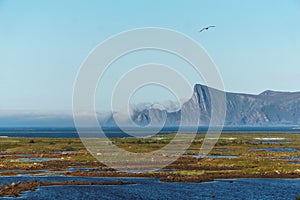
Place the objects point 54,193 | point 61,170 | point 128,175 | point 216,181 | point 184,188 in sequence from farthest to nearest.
→ point 61,170 < point 128,175 < point 216,181 < point 184,188 < point 54,193

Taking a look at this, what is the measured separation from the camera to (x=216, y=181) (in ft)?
197

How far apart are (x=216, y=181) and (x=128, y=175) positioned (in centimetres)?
1200

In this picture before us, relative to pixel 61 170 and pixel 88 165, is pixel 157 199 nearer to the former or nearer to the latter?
pixel 61 170

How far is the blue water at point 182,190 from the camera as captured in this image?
1950 inches

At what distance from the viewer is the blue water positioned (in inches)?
1950

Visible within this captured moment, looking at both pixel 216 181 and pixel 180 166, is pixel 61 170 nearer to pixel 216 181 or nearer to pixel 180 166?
pixel 180 166

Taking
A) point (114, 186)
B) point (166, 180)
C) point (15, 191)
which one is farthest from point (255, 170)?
point (15, 191)

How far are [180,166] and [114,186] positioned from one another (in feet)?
70.6

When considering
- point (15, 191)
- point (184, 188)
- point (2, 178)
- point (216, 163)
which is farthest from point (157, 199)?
point (216, 163)

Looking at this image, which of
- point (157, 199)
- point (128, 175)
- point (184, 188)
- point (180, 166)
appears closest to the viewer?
point (157, 199)

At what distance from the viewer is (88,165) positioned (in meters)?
78.3

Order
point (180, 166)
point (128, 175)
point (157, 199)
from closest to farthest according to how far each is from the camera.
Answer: point (157, 199), point (128, 175), point (180, 166)

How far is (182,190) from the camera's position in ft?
175

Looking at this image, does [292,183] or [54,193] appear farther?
[292,183]
